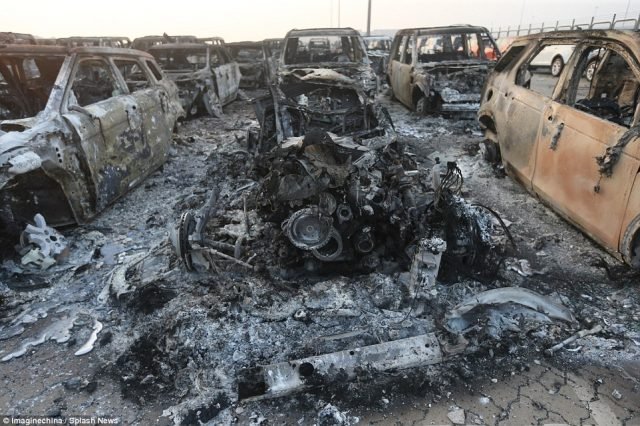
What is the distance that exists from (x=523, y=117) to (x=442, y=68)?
14.6 ft

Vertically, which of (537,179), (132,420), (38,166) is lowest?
(132,420)

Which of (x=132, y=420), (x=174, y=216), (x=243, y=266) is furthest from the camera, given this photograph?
(x=174, y=216)

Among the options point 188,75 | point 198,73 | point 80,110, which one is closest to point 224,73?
point 198,73

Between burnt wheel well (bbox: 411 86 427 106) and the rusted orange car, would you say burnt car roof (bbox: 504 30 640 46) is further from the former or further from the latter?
burnt wheel well (bbox: 411 86 427 106)

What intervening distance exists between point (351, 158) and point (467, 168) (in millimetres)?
3430

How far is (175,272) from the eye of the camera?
3521mm

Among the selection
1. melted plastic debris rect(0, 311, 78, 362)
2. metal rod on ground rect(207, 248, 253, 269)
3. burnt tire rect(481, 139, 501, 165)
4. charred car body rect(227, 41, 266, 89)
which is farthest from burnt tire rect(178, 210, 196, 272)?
charred car body rect(227, 41, 266, 89)

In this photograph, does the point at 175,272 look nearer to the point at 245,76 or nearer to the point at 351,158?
the point at 351,158

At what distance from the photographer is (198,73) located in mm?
8836

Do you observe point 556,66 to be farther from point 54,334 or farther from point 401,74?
point 54,334

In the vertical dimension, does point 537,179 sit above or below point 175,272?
above

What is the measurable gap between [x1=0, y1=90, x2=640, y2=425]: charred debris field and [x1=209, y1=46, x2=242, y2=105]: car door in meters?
6.26

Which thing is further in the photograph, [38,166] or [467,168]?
[467,168]

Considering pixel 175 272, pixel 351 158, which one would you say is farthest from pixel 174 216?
pixel 351 158
